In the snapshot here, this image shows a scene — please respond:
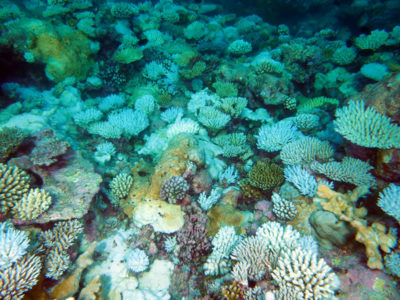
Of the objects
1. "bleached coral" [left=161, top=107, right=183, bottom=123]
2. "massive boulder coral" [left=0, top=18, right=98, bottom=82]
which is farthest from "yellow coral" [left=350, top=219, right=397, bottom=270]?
"massive boulder coral" [left=0, top=18, right=98, bottom=82]

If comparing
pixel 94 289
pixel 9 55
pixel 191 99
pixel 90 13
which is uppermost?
pixel 90 13

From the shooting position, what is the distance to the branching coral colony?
3.15m

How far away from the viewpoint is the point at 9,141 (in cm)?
461

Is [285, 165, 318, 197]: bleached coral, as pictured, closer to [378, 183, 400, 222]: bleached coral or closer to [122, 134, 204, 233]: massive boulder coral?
[378, 183, 400, 222]: bleached coral

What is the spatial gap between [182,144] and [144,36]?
820 cm

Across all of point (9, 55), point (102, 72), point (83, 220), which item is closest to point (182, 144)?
point (83, 220)

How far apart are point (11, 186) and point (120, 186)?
191cm

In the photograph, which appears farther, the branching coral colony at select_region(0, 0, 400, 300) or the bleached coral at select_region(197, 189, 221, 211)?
the bleached coral at select_region(197, 189, 221, 211)

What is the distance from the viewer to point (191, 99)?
25.2 ft

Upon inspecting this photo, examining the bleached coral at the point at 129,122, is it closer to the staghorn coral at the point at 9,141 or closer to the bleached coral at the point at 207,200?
the staghorn coral at the point at 9,141

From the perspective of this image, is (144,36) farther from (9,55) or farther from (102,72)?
(9,55)

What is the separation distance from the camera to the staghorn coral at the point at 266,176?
15.5 feet

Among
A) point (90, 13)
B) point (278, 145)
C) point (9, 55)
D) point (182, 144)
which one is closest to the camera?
point (182, 144)

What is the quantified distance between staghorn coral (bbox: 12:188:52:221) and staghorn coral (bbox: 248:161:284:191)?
406 cm
